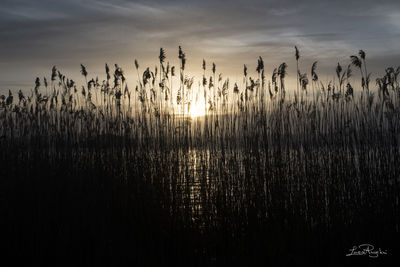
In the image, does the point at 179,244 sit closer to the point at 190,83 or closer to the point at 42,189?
the point at 42,189

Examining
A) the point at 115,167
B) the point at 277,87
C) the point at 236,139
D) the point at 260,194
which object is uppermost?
the point at 277,87

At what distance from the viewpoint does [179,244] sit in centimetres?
363

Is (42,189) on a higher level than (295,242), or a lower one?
higher

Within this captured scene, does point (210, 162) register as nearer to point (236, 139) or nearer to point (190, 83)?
point (236, 139)

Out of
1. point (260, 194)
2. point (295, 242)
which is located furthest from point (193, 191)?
point (295, 242)

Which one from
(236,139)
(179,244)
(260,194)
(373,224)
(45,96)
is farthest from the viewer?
(45,96)

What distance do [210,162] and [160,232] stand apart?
1.23 metres

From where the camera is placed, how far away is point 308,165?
4.70 metres

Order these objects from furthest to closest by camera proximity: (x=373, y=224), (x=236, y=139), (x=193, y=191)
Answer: (x=236, y=139) < (x=193, y=191) < (x=373, y=224)

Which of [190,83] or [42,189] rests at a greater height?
[190,83]

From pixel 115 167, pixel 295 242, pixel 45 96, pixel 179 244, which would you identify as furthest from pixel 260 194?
pixel 45 96

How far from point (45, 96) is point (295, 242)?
4473mm

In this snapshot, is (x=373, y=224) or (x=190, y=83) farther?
(x=190, y=83)

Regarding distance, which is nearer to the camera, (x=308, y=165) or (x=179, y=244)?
(x=179, y=244)
